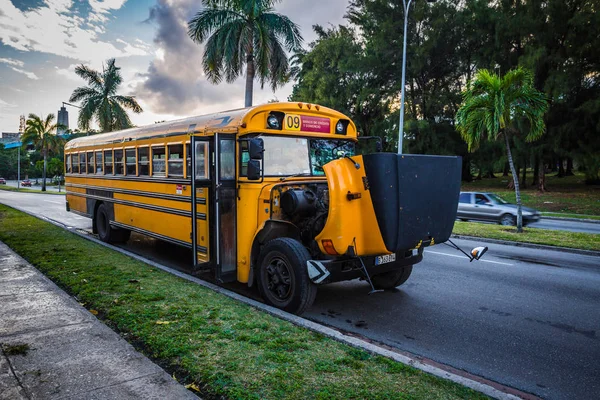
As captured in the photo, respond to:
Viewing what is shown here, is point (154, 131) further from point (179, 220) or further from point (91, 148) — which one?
point (91, 148)

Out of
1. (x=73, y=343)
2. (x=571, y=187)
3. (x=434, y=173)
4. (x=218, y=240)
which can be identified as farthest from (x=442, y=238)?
(x=571, y=187)

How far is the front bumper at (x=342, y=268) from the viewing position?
16.9ft

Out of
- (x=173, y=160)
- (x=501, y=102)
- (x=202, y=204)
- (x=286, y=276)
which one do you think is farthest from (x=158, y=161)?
(x=501, y=102)

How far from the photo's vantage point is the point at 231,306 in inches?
216

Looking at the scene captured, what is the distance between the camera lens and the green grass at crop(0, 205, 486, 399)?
11.3 ft

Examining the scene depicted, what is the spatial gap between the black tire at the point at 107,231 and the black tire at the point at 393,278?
21.4 ft

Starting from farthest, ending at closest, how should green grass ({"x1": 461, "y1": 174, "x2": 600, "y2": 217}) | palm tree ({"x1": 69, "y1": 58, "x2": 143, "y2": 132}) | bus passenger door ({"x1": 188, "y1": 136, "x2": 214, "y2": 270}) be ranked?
1. palm tree ({"x1": 69, "y1": 58, "x2": 143, "y2": 132})
2. green grass ({"x1": 461, "y1": 174, "x2": 600, "y2": 217})
3. bus passenger door ({"x1": 188, "y1": 136, "x2": 214, "y2": 270})

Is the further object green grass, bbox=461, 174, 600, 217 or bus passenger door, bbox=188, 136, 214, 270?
green grass, bbox=461, 174, 600, 217

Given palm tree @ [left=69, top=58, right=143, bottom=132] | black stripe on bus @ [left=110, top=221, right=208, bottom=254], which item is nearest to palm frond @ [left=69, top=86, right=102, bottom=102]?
palm tree @ [left=69, top=58, right=143, bottom=132]

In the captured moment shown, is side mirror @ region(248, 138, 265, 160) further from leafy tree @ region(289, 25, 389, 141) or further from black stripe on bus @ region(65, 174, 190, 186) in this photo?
leafy tree @ region(289, 25, 389, 141)

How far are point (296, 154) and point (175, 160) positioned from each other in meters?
2.58

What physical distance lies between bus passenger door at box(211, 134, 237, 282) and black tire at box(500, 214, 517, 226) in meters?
13.3

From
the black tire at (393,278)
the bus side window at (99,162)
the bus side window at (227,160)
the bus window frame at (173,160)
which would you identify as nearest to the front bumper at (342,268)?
the black tire at (393,278)

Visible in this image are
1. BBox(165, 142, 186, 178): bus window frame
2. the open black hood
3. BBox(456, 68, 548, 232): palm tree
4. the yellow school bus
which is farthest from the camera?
BBox(456, 68, 548, 232): palm tree
